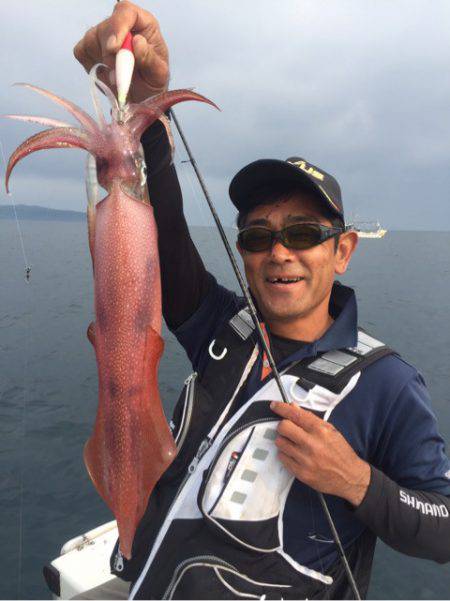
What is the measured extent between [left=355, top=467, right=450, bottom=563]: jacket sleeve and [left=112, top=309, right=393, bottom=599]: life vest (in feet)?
1.34

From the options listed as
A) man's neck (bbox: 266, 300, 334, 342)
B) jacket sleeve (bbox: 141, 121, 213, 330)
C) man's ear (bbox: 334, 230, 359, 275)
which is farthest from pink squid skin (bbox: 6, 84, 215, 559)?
man's ear (bbox: 334, 230, 359, 275)

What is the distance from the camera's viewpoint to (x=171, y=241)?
9.30ft

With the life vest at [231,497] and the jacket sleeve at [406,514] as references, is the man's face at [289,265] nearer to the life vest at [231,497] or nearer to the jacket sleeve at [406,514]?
the life vest at [231,497]

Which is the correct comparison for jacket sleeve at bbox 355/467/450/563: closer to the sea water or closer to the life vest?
the life vest

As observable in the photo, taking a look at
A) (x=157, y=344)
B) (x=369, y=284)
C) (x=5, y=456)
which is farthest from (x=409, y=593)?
(x=369, y=284)

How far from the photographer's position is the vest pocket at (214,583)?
2.33m

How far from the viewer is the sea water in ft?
21.4

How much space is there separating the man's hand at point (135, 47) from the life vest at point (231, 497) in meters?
1.66

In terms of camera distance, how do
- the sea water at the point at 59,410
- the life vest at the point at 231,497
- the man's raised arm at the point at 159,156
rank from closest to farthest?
the man's raised arm at the point at 159,156, the life vest at the point at 231,497, the sea water at the point at 59,410

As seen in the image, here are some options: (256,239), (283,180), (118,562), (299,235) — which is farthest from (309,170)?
(118,562)

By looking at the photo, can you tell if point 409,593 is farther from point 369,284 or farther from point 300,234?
point 369,284

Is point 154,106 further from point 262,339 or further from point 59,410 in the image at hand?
point 59,410

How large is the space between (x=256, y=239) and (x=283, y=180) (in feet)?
1.29

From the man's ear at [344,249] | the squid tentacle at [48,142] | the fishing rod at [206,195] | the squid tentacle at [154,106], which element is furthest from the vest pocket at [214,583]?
the squid tentacle at [154,106]
